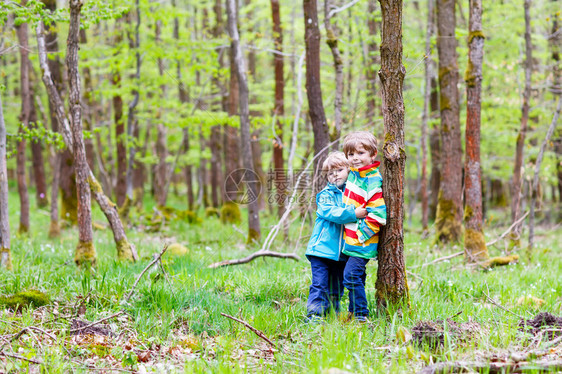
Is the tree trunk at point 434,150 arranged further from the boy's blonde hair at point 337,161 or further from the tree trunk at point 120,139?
the boy's blonde hair at point 337,161

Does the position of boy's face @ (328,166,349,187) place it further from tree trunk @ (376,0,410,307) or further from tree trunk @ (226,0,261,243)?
tree trunk @ (226,0,261,243)

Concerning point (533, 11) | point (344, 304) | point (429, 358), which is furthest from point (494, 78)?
point (429, 358)

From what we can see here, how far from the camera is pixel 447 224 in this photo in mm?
9000

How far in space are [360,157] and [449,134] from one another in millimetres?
5891

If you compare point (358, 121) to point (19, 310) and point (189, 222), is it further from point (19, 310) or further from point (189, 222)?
point (19, 310)

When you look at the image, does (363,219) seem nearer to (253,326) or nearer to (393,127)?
(393,127)

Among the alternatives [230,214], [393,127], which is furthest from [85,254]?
[230,214]

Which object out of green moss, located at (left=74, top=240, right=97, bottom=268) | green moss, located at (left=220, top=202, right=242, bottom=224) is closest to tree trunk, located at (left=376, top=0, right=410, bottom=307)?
green moss, located at (left=74, top=240, right=97, bottom=268)

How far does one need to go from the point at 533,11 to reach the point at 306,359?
13901mm

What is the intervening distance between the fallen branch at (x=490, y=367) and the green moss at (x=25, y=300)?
3.47m

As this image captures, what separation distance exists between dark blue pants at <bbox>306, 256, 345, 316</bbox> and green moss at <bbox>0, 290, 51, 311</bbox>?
8.34 feet

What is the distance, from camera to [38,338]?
11.5 feet

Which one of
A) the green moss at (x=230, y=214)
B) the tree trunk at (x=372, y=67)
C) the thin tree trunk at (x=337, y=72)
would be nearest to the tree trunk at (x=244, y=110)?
the thin tree trunk at (x=337, y=72)

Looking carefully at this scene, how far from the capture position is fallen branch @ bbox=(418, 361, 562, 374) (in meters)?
2.69
